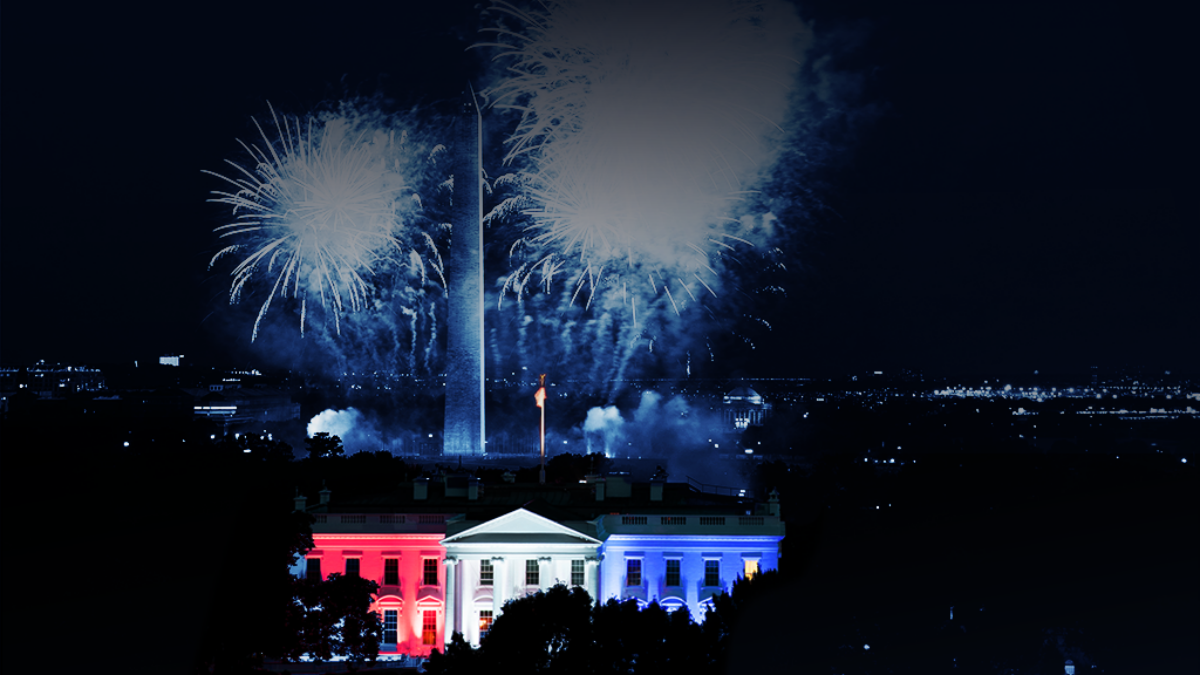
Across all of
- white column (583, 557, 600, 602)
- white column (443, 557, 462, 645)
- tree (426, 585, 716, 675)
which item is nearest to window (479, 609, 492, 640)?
white column (443, 557, 462, 645)

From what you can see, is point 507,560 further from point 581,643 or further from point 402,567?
point 581,643

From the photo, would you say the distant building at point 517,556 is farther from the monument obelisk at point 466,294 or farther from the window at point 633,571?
the monument obelisk at point 466,294

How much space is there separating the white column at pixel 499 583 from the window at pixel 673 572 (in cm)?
618

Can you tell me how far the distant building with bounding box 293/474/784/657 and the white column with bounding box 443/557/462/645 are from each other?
4cm

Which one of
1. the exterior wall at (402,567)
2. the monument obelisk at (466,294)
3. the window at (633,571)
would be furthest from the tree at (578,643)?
the monument obelisk at (466,294)

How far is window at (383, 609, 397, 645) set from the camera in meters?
41.0

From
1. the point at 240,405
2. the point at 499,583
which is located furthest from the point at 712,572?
the point at 240,405

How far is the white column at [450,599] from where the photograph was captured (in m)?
39.8

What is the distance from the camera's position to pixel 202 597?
3138 cm

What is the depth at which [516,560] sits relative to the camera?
4025 centimetres

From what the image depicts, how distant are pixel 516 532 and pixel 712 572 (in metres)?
7.62

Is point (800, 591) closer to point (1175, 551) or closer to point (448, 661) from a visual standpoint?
point (448, 661)

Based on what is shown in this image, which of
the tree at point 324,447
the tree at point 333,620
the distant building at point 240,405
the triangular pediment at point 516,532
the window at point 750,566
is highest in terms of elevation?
the distant building at point 240,405

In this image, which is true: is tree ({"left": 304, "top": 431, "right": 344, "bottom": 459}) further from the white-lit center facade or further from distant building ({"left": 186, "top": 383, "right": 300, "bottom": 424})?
distant building ({"left": 186, "top": 383, "right": 300, "bottom": 424})
